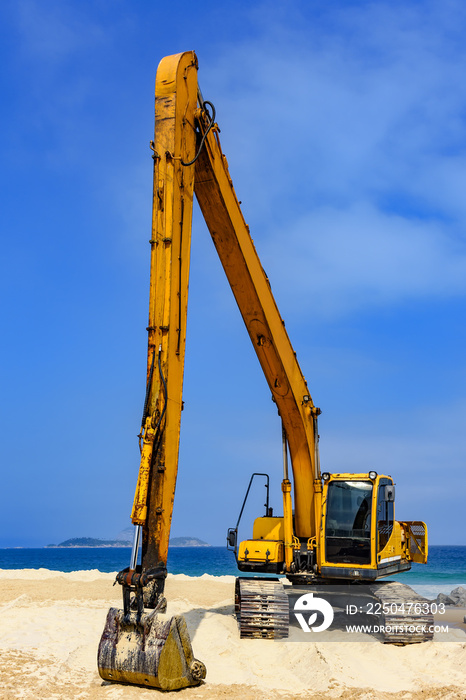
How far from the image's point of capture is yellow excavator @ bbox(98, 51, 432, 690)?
7.12 meters

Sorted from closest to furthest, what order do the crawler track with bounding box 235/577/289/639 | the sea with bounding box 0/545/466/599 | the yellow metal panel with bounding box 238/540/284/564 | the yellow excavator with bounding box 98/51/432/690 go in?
1. the yellow excavator with bounding box 98/51/432/690
2. the crawler track with bounding box 235/577/289/639
3. the yellow metal panel with bounding box 238/540/284/564
4. the sea with bounding box 0/545/466/599

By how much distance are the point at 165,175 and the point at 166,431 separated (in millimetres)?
3350

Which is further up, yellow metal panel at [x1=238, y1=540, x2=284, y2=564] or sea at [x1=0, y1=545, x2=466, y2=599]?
yellow metal panel at [x1=238, y1=540, x2=284, y2=564]

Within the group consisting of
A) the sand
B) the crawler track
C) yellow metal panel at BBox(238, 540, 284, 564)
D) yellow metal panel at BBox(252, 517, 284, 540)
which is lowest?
the sand

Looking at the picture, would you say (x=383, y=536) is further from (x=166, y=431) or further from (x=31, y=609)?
(x=31, y=609)

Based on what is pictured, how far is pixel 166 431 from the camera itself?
316 inches

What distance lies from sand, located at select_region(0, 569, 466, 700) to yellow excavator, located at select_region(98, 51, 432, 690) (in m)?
0.45

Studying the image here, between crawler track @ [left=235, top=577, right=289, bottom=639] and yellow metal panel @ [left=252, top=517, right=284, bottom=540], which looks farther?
yellow metal panel @ [left=252, top=517, right=284, bottom=540]

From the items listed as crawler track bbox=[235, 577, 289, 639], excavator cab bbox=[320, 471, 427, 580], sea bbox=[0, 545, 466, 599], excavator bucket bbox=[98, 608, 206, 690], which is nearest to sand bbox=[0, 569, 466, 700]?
excavator bucket bbox=[98, 608, 206, 690]

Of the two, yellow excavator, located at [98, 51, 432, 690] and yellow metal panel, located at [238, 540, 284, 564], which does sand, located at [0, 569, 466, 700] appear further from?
yellow metal panel, located at [238, 540, 284, 564]

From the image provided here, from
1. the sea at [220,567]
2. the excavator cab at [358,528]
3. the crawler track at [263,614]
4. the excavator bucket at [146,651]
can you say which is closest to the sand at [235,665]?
the excavator bucket at [146,651]

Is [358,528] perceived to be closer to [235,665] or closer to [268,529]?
[268,529]

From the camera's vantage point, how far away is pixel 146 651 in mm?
6879

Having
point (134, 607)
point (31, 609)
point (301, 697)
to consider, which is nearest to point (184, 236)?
point (134, 607)
